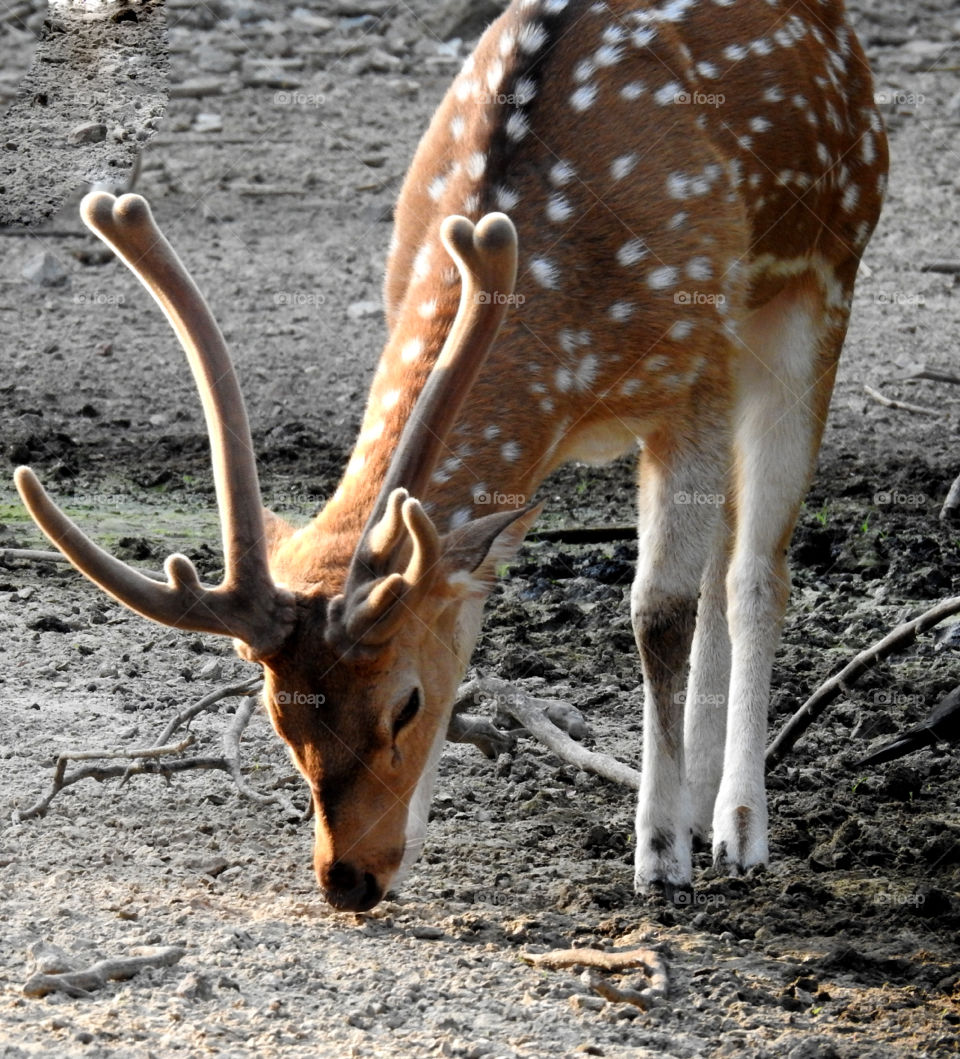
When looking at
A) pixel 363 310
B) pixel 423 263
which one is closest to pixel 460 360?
pixel 423 263

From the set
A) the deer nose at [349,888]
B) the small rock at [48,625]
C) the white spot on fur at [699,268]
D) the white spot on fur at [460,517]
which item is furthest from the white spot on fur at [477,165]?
the small rock at [48,625]

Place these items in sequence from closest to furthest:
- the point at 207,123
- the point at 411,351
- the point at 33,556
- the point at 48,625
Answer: the point at 411,351
the point at 48,625
the point at 33,556
the point at 207,123

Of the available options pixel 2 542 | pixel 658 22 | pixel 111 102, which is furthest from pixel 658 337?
pixel 111 102

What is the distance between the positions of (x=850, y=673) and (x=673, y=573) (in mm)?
628

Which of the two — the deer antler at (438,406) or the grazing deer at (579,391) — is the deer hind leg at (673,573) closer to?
the grazing deer at (579,391)

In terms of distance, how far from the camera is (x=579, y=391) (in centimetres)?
489

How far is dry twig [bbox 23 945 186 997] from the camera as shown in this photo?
13.1 ft

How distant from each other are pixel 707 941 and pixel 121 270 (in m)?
7.04

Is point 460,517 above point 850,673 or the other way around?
above

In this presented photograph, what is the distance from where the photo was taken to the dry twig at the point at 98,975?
4008 mm

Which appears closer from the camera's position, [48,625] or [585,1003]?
[585,1003]

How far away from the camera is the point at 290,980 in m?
4.17

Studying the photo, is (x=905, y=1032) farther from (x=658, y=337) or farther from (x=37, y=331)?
(x=37, y=331)

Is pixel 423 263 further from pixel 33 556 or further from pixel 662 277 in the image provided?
pixel 33 556
